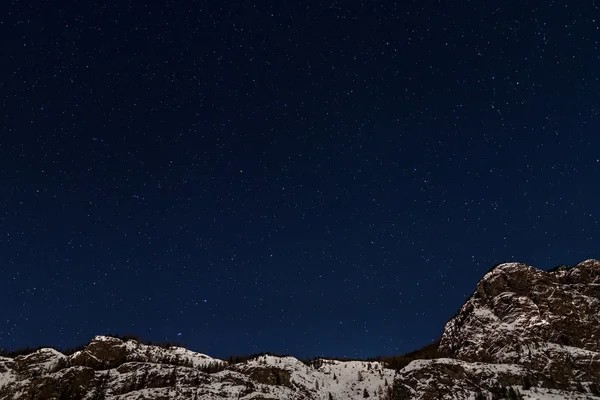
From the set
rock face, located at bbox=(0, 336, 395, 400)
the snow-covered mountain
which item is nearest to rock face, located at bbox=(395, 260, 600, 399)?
the snow-covered mountain

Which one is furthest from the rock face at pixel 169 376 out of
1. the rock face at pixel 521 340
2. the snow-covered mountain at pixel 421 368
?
the rock face at pixel 521 340

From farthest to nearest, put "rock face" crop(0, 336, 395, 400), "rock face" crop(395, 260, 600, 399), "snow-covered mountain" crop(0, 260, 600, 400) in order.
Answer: "rock face" crop(395, 260, 600, 399) < "snow-covered mountain" crop(0, 260, 600, 400) < "rock face" crop(0, 336, 395, 400)

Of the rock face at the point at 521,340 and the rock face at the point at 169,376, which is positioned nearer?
the rock face at the point at 169,376

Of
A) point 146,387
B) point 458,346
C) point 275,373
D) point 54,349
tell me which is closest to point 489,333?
point 458,346

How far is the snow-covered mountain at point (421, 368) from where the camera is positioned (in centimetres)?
7642

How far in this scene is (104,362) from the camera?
290 feet

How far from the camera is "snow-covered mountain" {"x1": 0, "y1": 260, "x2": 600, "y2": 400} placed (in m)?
76.4

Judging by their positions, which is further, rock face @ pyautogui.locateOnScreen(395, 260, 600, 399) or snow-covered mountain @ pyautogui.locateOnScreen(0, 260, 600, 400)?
rock face @ pyautogui.locateOnScreen(395, 260, 600, 399)

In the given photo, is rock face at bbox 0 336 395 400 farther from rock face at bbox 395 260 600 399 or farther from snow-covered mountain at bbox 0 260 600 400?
rock face at bbox 395 260 600 399

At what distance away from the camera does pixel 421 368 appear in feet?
290

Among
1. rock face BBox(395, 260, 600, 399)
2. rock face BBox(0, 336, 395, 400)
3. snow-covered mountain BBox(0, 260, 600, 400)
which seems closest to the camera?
rock face BBox(0, 336, 395, 400)

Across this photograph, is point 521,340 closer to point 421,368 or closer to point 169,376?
point 421,368

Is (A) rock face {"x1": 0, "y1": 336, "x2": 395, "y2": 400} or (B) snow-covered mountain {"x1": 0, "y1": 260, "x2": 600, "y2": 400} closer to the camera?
(A) rock face {"x1": 0, "y1": 336, "x2": 395, "y2": 400}

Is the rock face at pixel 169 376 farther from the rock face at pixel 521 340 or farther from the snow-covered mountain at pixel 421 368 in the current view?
the rock face at pixel 521 340
